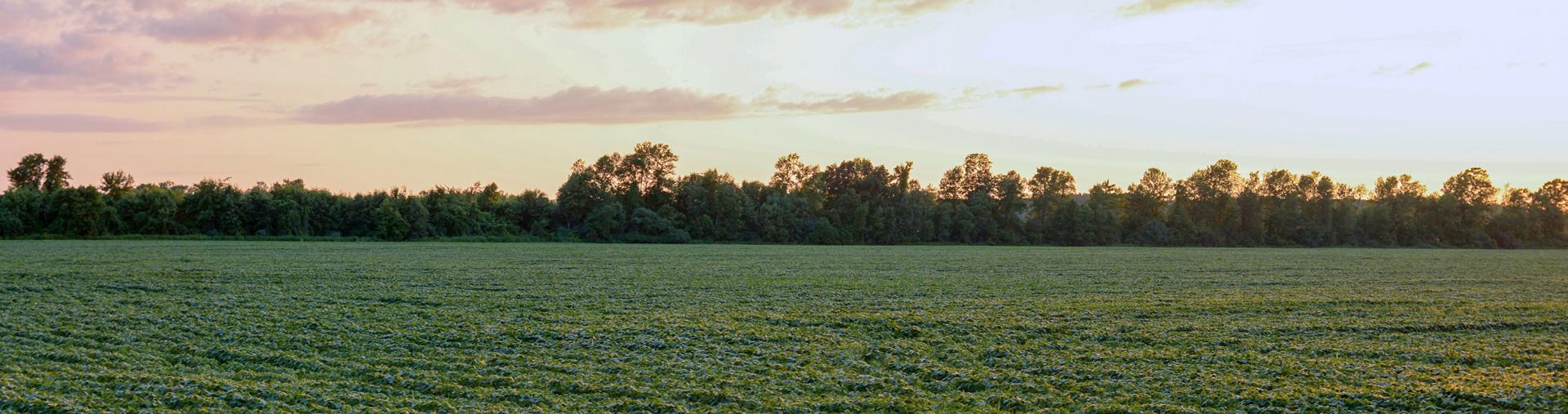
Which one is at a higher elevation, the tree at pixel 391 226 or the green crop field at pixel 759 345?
the tree at pixel 391 226

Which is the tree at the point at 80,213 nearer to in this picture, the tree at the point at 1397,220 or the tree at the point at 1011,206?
the tree at the point at 1011,206

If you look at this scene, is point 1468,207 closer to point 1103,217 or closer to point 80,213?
point 1103,217

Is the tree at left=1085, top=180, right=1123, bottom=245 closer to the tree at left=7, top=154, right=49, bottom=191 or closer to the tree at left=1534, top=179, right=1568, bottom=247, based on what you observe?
the tree at left=1534, top=179, right=1568, bottom=247

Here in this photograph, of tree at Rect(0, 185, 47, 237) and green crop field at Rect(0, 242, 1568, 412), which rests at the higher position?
tree at Rect(0, 185, 47, 237)

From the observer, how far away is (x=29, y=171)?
75.0m

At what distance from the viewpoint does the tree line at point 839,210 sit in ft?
231

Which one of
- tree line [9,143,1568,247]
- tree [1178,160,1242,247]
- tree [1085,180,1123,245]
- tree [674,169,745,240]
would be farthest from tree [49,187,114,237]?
tree [1178,160,1242,247]

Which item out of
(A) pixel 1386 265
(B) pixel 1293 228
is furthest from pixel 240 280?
(B) pixel 1293 228

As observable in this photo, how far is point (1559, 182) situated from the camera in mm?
103688

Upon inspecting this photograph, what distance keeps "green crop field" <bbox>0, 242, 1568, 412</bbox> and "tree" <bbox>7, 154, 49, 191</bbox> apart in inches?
2382

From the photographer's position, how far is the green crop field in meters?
9.90

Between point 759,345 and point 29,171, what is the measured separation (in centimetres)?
8392

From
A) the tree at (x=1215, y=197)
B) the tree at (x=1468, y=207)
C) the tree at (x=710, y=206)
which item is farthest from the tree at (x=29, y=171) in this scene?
the tree at (x=1468, y=207)

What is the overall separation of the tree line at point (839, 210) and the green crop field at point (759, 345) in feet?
158
